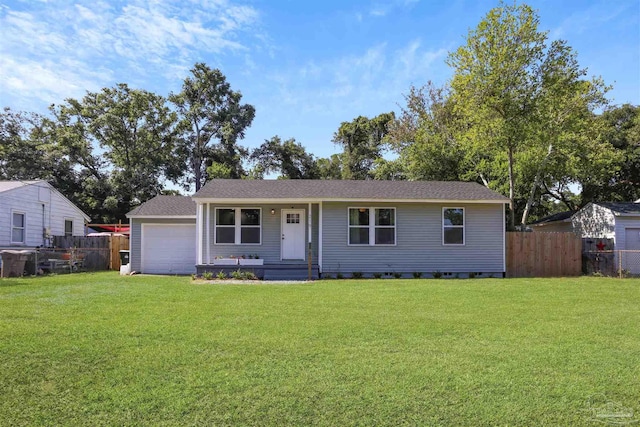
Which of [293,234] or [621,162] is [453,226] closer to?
[293,234]

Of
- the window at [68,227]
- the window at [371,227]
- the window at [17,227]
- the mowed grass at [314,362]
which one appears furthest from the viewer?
the window at [68,227]

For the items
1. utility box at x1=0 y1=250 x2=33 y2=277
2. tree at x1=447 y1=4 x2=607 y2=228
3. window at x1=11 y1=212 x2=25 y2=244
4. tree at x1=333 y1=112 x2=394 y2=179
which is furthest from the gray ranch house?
tree at x1=333 y1=112 x2=394 y2=179

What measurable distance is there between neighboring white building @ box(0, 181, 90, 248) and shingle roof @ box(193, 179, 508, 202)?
26.5 feet

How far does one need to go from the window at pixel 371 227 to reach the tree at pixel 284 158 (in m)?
21.1

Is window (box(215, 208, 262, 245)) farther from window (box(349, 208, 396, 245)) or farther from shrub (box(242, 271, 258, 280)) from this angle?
window (box(349, 208, 396, 245))

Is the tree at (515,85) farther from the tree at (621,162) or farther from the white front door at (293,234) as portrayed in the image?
the white front door at (293,234)

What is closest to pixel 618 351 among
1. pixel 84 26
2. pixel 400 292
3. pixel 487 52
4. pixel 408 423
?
pixel 408 423

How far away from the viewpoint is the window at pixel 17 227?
18156 mm

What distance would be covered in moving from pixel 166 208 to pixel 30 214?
6301 mm

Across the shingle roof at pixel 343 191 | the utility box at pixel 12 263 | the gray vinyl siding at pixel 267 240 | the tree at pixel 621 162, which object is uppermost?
the tree at pixel 621 162

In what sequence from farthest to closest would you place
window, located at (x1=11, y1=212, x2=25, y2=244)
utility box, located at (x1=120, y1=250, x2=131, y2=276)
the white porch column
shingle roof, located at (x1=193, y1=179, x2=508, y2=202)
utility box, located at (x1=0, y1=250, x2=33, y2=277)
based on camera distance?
window, located at (x1=11, y1=212, x2=25, y2=244) → utility box, located at (x1=120, y1=250, x2=131, y2=276) → the white porch column → shingle roof, located at (x1=193, y1=179, x2=508, y2=202) → utility box, located at (x1=0, y1=250, x2=33, y2=277)

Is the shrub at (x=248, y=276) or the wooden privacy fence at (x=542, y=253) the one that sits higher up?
the wooden privacy fence at (x=542, y=253)

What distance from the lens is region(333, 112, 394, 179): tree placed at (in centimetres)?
3784

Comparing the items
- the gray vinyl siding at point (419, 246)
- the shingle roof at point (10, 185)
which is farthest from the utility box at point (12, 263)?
the gray vinyl siding at point (419, 246)
